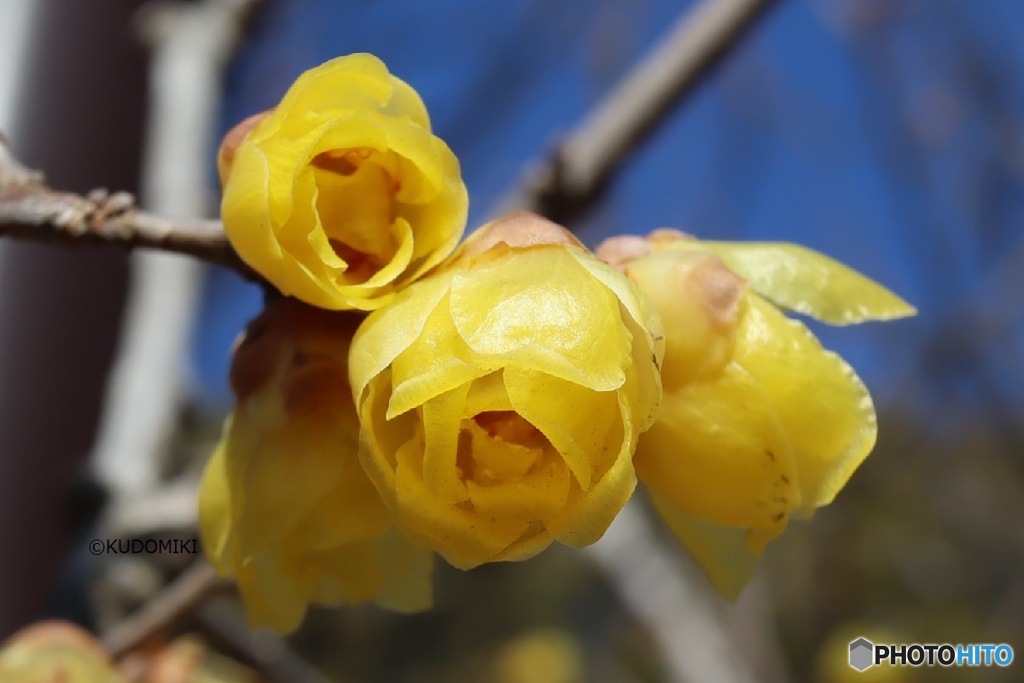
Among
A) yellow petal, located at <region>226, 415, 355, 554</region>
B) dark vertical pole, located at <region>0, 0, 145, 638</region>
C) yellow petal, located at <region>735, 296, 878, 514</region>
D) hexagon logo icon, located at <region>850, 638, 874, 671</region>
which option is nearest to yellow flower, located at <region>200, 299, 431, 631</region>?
yellow petal, located at <region>226, 415, 355, 554</region>

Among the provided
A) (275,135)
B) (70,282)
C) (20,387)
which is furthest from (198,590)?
(70,282)

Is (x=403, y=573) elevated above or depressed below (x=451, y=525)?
below

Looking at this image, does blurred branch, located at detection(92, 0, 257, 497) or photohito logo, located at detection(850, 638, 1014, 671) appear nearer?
blurred branch, located at detection(92, 0, 257, 497)

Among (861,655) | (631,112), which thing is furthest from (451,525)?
(861,655)

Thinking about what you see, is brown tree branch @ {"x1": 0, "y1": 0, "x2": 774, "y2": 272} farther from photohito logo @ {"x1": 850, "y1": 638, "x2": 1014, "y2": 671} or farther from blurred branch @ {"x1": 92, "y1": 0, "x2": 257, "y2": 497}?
photohito logo @ {"x1": 850, "y1": 638, "x2": 1014, "y2": 671}

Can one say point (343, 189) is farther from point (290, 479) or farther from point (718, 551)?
point (718, 551)

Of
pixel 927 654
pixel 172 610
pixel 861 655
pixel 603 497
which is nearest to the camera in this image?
pixel 603 497
